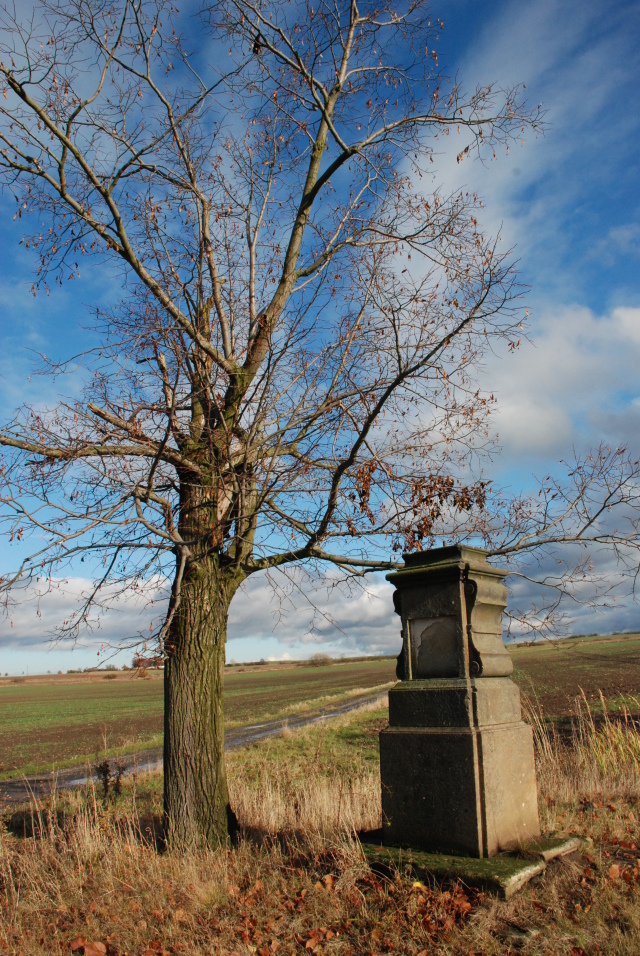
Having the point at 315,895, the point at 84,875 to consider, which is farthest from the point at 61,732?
the point at 315,895

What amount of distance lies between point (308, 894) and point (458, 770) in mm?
1380

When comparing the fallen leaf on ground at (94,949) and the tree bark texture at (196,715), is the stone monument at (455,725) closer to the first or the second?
the tree bark texture at (196,715)

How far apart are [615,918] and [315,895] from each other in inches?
77.7

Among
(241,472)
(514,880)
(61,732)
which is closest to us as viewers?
(514,880)

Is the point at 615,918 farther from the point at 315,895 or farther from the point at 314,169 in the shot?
the point at 314,169

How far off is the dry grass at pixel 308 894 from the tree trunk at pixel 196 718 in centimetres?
32

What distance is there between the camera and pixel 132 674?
5.52m

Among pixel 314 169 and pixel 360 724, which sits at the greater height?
pixel 314 169

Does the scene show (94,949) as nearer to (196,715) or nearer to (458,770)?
(196,715)

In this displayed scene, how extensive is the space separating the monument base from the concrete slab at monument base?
98 mm

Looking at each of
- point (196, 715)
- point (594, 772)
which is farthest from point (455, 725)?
point (594, 772)

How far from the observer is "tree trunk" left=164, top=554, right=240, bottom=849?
6.37 meters

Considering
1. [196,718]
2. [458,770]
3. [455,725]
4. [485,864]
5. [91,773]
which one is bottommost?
[91,773]

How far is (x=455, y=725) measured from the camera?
501 cm
